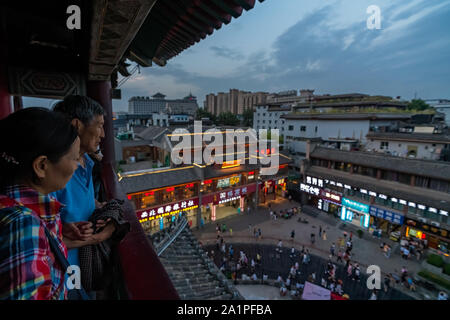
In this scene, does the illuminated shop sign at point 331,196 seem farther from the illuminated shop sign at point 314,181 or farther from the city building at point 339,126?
the city building at point 339,126

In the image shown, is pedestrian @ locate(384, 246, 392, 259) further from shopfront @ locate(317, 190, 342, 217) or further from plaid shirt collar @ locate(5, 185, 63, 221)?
plaid shirt collar @ locate(5, 185, 63, 221)

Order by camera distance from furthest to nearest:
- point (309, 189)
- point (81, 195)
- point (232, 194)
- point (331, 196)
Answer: point (309, 189), point (232, 194), point (331, 196), point (81, 195)

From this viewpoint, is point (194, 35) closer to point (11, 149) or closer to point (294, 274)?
point (11, 149)

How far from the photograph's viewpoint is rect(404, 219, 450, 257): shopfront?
17.3 metres

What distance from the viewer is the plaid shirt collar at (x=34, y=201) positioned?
1274mm

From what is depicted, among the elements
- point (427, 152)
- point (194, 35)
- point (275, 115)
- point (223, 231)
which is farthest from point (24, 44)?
point (275, 115)

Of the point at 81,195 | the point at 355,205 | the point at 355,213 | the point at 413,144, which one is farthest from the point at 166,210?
the point at 413,144

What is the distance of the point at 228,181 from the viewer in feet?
80.5

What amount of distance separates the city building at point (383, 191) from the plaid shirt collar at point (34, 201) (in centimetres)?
2284

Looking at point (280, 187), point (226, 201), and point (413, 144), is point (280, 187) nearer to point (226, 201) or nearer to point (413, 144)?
point (226, 201)

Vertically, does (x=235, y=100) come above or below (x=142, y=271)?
above

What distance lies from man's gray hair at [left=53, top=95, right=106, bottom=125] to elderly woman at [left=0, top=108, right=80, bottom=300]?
1.32 meters

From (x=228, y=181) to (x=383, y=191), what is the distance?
14.1 meters

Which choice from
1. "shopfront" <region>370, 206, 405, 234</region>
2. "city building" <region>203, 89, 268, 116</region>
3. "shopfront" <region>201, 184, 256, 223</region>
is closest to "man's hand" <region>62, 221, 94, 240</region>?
"shopfront" <region>201, 184, 256, 223</region>
